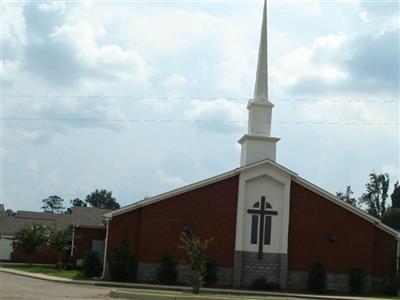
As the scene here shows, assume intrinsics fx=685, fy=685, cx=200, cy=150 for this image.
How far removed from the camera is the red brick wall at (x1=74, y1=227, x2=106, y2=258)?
47.5 metres

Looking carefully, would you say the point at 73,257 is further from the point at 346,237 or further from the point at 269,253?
the point at 346,237

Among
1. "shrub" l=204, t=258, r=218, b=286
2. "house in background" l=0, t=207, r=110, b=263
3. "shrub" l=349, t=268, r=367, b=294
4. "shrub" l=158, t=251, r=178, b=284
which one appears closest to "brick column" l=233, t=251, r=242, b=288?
"shrub" l=204, t=258, r=218, b=286

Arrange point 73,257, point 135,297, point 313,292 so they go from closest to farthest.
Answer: point 135,297 → point 313,292 → point 73,257

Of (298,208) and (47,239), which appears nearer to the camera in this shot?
(298,208)

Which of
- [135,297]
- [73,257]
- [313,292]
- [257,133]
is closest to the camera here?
[135,297]

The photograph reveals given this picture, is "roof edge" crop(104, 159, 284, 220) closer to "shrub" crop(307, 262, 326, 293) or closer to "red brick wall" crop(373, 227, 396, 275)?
"shrub" crop(307, 262, 326, 293)

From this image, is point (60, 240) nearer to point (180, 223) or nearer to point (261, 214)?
point (180, 223)

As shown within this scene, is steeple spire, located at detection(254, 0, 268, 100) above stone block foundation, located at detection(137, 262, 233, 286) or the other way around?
above

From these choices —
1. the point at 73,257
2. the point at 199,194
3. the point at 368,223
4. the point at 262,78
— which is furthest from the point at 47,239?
the point at 368,223

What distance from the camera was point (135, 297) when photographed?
81.8ft

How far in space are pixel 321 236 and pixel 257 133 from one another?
730cm

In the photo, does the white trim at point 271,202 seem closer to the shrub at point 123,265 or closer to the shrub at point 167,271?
the shrub at point 167,271

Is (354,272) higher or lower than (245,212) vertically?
lower

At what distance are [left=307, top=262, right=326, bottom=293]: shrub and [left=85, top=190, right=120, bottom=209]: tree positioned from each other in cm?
10568
